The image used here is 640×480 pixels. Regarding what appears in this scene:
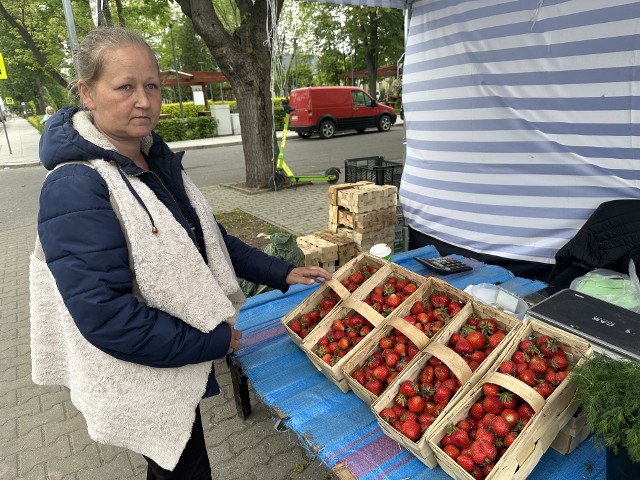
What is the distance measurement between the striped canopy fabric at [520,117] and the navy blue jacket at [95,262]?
118 inches

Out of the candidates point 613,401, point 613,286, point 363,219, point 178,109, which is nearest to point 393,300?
point 613,401

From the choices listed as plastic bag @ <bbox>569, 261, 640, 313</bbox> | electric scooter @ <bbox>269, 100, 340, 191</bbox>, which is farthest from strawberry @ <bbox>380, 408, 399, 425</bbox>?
electric scooter @ <bbox>269, 100, 340, 191</bbox>

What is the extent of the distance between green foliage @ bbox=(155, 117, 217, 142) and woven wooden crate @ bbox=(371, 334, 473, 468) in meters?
18.9

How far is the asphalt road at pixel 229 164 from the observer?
9062 millimetres

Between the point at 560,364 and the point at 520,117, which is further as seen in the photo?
the point at 520,117

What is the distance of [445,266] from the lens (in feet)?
11.1

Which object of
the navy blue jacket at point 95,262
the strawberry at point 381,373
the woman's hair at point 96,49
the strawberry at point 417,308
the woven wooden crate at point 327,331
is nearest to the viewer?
the navy blue jacket at point 95,262

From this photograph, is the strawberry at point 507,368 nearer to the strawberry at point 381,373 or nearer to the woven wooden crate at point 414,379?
the woven wooden crate at point 414,379

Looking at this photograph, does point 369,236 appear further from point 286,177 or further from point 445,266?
point 286,177

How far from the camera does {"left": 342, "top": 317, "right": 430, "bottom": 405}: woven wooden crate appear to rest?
1.86 m

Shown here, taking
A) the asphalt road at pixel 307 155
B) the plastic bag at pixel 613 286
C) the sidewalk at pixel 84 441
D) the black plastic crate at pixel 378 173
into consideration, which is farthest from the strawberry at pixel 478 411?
the asphalt road at pixel 307 155

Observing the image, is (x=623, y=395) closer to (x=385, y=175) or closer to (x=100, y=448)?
(x=100, y=448)

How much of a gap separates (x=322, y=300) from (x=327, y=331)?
0.29 meters

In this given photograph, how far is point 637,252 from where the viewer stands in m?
2.70
